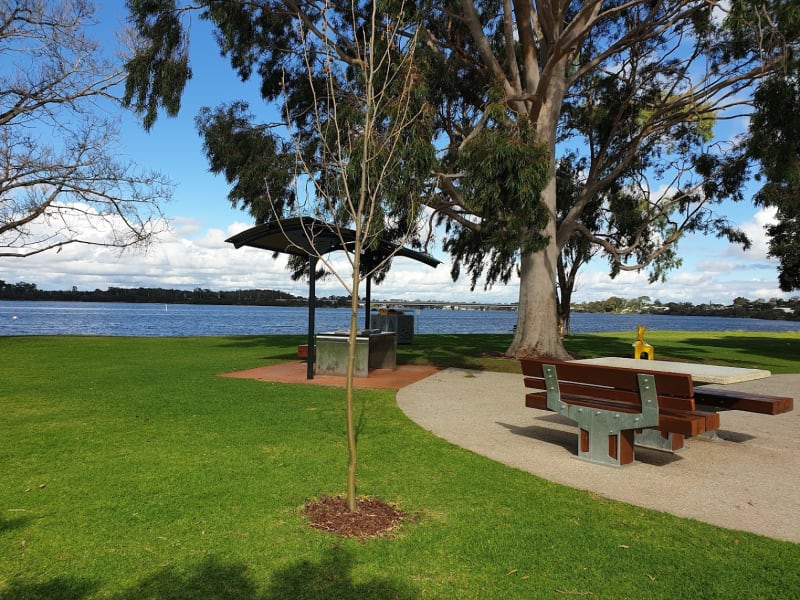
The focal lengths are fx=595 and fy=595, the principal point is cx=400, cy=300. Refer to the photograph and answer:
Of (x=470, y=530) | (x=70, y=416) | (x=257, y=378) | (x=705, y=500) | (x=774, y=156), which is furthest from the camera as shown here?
(x=774, y=156)

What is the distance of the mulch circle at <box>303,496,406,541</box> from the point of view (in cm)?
359

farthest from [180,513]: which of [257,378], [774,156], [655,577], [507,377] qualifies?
[774,156]

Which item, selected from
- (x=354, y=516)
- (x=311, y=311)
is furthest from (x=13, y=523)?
(x=311, y=311)

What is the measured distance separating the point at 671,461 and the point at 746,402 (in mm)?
908

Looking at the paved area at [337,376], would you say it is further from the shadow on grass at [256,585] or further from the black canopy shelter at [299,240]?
the shadow on grass at [256,585]

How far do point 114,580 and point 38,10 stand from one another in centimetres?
1978

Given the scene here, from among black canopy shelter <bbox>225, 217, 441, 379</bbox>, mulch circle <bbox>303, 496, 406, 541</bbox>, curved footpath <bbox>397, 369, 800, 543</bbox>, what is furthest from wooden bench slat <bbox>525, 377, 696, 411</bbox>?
black canopy shelter <bbox>225, 217, 441, 379</bbox>

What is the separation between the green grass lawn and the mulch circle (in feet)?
0.31

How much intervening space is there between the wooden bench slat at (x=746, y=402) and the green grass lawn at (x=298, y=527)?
2.13 meters

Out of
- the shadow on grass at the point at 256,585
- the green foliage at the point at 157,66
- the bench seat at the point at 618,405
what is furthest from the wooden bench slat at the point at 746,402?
the green foliage at the point at 157,66

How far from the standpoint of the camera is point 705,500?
4.34 metres

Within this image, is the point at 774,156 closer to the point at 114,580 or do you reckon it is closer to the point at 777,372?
the point at 777,372

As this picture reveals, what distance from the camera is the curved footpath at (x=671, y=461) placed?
4191 mm

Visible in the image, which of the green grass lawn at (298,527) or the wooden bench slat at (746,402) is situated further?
the wooden bench slat at (746,402)
